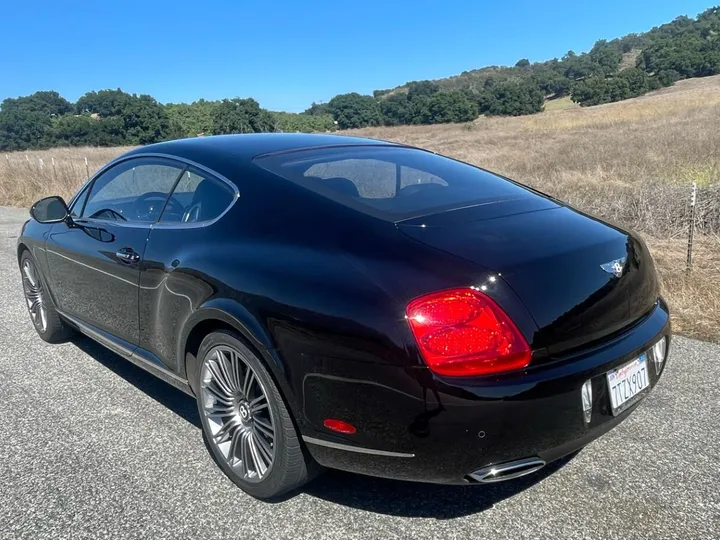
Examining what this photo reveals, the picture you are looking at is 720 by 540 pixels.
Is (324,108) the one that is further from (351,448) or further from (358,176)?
(351,448)

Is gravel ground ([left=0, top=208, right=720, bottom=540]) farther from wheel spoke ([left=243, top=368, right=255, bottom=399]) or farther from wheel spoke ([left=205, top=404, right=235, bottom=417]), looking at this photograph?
wheel spoke ([left=243, top=368, right=255, bottom=399])

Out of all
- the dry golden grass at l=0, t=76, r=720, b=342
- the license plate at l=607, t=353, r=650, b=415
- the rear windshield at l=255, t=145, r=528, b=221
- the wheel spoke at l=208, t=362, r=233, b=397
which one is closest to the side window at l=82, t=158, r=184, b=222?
the rear windshield at l=255, t=145, r=528, b=221

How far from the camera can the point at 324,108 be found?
79000 mm

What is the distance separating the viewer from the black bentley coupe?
6.43 ft

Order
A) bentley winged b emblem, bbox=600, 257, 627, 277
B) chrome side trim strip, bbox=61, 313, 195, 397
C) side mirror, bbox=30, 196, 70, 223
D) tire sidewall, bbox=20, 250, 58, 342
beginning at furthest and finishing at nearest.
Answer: tire sidewall, bbox=20, 250, 58, 342 < side mirror, bbox=30, 196, 70, 223 < chrome side trim strip, bbox=61, 313, 195, 397 < bentley winged b emblem, bbox=600, 257, 627, 277

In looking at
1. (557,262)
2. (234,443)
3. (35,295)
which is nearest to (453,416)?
(557,262)

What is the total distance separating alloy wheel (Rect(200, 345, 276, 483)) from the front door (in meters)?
0.74

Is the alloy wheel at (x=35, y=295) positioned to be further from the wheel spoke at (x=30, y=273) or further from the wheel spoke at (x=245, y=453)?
the wheel spoke at (x=245, y=453)

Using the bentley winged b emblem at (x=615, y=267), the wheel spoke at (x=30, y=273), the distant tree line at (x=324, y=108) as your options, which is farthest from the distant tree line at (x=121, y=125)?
the bentley winged b emblem at (x=615, y=267)

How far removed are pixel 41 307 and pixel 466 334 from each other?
3814mm

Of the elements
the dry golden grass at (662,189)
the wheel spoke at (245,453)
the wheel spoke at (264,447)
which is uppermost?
the wheel spoke at (264,447)

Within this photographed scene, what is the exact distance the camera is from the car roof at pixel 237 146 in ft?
9.81

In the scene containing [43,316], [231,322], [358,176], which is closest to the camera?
[231,322]

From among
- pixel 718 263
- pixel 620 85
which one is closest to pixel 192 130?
pixel 620 85
